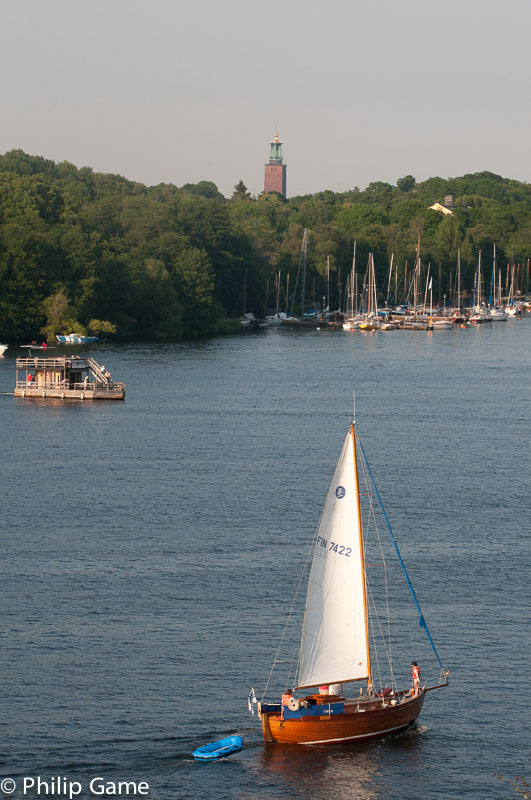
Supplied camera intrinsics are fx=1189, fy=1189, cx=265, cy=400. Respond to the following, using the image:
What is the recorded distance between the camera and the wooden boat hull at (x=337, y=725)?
47594 mm

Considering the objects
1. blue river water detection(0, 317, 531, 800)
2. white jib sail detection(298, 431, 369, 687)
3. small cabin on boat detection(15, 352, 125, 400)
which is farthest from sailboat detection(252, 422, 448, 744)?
small cabin on boat detection(15, 352, 125, 400)

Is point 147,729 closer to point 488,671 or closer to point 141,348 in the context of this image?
point 488,671

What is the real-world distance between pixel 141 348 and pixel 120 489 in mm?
101811

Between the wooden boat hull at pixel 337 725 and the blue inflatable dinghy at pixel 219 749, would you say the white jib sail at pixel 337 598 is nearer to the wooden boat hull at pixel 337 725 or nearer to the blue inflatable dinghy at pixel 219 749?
the wooden boat hull at pixel 337 725

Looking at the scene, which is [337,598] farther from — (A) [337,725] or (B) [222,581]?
(B) [222,581]

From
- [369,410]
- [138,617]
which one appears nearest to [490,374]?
[369,410]

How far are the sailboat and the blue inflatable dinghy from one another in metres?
1.22

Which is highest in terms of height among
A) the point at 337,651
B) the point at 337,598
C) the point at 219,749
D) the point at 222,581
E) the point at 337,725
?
the point at 337,598

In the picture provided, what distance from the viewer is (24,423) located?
4882 inches

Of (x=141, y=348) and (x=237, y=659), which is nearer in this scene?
(x=237, y=659)

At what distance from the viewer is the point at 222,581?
224 ft

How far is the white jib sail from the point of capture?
4697 centimetres

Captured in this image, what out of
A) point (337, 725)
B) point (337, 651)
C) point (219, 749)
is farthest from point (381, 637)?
point (219, 749)

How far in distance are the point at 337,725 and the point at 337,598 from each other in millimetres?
5050
